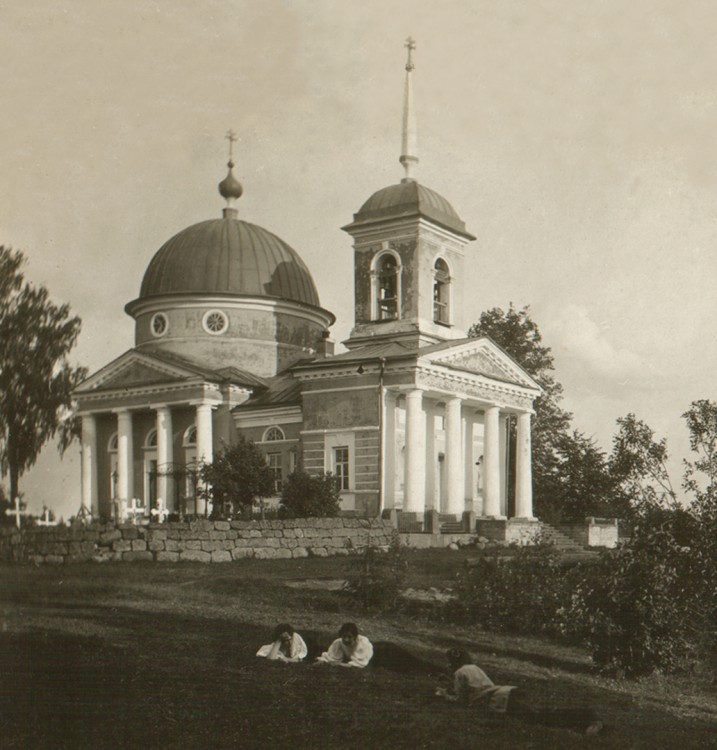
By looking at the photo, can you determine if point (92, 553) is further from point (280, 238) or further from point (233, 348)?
point (280, 238)

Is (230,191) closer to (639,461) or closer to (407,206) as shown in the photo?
(407,206)

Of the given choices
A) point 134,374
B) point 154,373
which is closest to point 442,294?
point 154,373

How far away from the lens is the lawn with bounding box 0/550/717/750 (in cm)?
922

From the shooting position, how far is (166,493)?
38.2 meters

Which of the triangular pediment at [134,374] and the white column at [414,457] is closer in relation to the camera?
the white column at [414,457]

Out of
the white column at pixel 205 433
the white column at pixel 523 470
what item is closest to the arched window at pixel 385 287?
the white column at pixel 523 470

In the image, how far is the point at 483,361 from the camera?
36500 millimetres

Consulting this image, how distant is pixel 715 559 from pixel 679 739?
339 centimetres

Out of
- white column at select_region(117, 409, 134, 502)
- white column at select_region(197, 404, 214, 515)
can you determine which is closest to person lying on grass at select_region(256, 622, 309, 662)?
white column at select_region(197, 404, 214, 515)

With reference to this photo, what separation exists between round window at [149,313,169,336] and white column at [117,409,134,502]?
3499mm

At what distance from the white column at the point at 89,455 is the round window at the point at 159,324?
12.3 feet

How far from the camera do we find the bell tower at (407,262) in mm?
36250

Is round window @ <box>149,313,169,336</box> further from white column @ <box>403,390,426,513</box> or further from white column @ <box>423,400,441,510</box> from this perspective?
white column @ <box>403,390,426,513</box>

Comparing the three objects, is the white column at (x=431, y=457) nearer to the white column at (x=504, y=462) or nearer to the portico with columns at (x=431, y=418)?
the portico with columns at (x=431, y=418)
